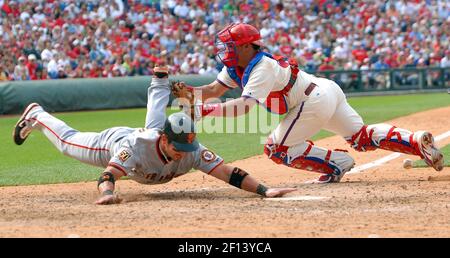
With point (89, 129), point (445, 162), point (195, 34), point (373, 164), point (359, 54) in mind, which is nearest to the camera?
point (445, 162)

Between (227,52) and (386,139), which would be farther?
(386,139)

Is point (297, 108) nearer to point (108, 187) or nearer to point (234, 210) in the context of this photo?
point (234, 210)

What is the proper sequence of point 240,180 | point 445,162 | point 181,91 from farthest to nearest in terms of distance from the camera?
point 445,162 < point 181,91 < point 240,180

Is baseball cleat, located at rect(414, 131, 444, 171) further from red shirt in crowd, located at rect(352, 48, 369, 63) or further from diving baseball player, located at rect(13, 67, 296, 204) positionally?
red shirt in crowd, located at rect(352, 48, 369, 63)

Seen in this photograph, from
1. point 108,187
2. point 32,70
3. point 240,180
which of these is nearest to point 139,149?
point 108,187

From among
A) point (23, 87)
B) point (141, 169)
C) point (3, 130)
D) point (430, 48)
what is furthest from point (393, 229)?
point (430, 48)

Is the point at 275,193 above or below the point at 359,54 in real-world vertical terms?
above

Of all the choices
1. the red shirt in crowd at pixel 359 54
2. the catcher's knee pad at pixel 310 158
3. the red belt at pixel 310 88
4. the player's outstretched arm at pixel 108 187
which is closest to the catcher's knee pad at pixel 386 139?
the catcher's knee pad at pixel 310 158

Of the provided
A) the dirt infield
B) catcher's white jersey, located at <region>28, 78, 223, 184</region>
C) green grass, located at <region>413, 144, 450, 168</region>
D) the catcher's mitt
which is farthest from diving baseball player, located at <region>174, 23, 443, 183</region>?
green grass, located at <region>413, 144, 450, 168</region>
